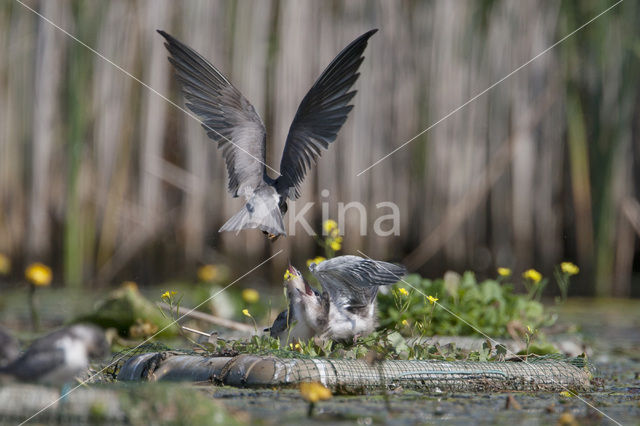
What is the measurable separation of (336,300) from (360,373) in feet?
1.49

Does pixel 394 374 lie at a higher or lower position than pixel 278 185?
lower

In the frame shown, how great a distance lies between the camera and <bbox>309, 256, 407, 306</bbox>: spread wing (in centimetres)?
378

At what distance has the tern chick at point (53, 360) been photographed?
2965 mm

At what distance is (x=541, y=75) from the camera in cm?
821

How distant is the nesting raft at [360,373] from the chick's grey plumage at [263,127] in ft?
3.01

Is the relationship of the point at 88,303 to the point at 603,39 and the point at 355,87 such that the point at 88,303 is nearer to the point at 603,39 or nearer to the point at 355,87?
the point at 355,87

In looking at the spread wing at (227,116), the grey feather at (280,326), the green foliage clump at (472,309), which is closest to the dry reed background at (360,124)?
the green foliage clump at (472,309)

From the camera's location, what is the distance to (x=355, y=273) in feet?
12.5

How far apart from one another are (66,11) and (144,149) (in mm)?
1444

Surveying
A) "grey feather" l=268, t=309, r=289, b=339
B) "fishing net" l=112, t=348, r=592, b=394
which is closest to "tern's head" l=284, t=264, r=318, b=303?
"grey feather" l=268, t=309, r=289, b=339

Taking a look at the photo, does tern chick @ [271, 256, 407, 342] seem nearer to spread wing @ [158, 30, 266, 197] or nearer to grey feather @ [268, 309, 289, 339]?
grey feather @ [268, 309, 289, 339]

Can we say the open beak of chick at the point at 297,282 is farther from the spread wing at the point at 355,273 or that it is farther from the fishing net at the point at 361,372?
the fishing net at the point at 361,372

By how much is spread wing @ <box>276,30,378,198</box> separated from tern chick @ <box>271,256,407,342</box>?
665 millimetres

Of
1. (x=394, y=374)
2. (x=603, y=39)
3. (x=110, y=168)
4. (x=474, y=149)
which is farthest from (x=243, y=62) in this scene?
(x=394, y=374)
